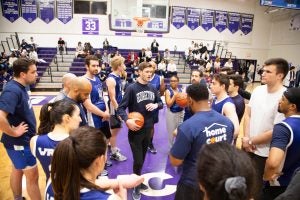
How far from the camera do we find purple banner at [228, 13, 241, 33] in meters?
19.9

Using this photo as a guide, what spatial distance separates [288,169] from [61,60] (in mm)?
16050

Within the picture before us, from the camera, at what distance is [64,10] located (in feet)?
56.1

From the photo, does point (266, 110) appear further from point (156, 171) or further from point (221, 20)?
point (221, 20)

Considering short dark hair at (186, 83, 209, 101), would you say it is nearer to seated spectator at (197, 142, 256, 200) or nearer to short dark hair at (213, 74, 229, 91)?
seated spectator at (197, 142, 256, 200)

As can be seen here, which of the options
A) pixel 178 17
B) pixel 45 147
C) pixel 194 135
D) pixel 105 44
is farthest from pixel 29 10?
pixel 194 135

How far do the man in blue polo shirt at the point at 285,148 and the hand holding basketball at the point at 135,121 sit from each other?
1701mm

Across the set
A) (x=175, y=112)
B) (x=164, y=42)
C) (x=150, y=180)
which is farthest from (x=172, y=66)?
(x=150, y=180)

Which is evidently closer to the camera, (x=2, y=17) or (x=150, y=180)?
(x=150, y=180)

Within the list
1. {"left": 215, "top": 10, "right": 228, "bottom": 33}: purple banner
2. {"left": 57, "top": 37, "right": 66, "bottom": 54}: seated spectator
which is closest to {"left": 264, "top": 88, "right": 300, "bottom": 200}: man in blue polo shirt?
{"left": 57, "top": 37, "right": 66, "bottom": 54}: seated spectator

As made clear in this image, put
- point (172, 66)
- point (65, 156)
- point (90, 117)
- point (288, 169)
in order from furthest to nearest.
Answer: point (172, 66) < point (90, 117) < point (288, 169) < point (65, 156)

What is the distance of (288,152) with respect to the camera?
2066 mm

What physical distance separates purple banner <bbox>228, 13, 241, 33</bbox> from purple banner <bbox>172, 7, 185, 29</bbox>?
4.04 m

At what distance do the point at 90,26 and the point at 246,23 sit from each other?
12.8m

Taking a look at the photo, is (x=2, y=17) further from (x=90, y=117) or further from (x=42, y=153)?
(x=42, y=153)
